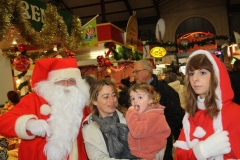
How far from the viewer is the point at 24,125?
229cm

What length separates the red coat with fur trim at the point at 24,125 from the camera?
7.65 feet

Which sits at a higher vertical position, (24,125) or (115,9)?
(115,9)

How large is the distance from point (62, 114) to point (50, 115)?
0.12 meters

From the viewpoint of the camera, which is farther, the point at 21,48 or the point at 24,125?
the point at 21,48

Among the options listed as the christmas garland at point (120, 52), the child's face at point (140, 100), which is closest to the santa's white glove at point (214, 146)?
the child's face at point (140, 100)

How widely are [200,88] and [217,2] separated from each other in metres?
19.6

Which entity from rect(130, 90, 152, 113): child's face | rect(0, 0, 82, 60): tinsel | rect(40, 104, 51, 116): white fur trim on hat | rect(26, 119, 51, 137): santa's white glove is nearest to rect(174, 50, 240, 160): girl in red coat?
rect(130, 90, 152, 113): child's face

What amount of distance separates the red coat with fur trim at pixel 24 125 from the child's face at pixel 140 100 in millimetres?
870

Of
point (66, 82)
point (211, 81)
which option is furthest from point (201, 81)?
point (66, 82)

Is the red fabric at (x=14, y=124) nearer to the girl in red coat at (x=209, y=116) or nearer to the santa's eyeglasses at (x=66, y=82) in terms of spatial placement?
the santa's eyeglasses at (x=66, y=82)

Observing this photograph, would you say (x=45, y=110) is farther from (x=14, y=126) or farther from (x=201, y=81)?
(x=201, y=81)

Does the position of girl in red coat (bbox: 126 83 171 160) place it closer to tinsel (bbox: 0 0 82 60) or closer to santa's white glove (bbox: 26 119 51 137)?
santa's white glove (bbox: 26 119 51 137)

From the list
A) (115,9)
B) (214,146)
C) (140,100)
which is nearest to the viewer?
(214,146)

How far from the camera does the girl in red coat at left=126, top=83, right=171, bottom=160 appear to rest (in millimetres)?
2340
